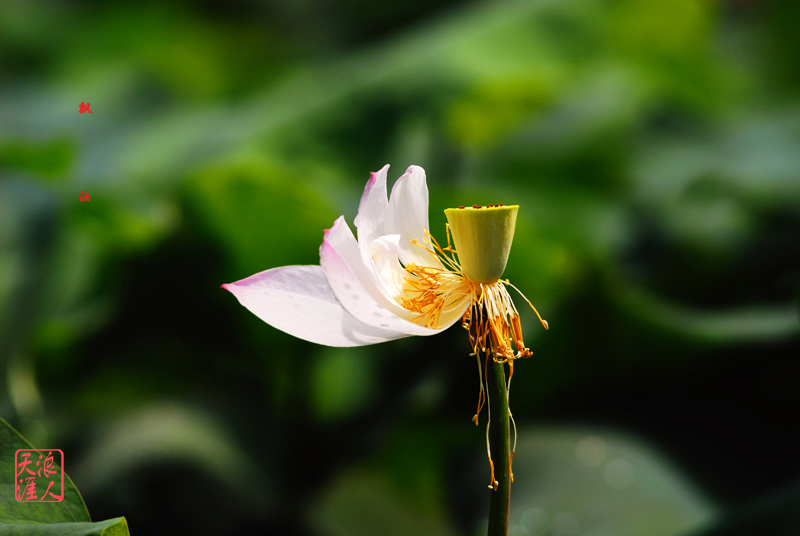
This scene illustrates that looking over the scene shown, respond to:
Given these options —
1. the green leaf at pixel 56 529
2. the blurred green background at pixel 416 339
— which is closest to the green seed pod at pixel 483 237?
the green leaf at pixel 56 529

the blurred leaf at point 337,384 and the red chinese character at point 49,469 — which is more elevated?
the red chinese character at point 49,469

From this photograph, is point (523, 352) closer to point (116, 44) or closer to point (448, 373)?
point (448, 373)

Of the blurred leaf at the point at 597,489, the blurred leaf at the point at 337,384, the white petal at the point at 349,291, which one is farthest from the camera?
the blurred leaf at the point at 337,384

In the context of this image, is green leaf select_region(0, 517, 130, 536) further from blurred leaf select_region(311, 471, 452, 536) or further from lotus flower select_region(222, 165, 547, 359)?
blurred leaf select_region(311, 471, 452, 536)

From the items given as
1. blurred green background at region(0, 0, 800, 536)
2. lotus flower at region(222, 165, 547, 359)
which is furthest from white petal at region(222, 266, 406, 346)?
blurred green background at region(0, 0, 800, 536)

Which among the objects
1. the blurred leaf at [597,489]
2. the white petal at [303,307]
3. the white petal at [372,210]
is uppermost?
the white petal at [372,210]

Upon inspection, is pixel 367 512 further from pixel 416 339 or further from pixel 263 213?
pixel 263 213

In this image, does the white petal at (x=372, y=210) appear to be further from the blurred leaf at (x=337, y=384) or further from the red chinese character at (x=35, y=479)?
the blurred leaf at (x=337, y=384)
